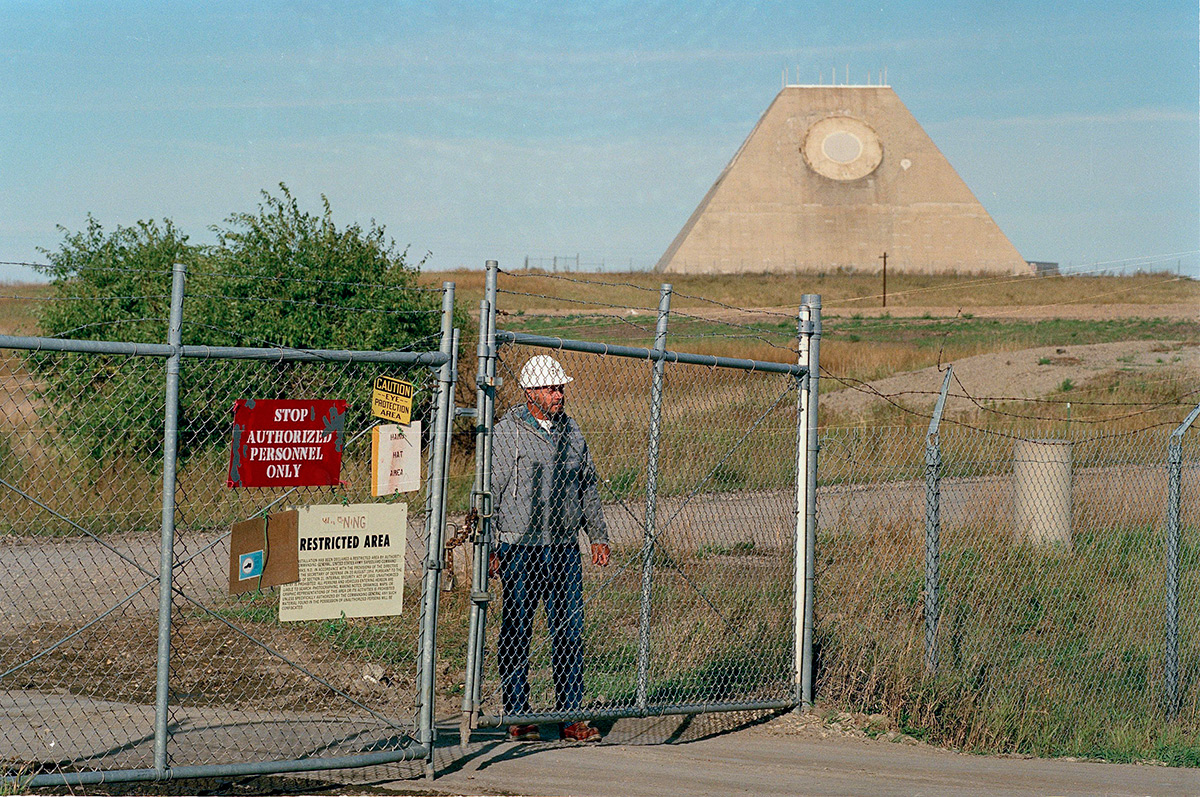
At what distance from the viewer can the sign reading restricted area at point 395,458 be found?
5.02 m

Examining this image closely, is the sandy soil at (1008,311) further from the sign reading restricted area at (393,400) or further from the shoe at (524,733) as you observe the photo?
the sign reading restricted area at (393,400)

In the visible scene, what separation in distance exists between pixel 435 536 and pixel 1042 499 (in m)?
6.84

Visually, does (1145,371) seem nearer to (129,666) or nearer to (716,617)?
(716,617)

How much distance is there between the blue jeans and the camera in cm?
568

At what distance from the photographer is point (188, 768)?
4.62 meters

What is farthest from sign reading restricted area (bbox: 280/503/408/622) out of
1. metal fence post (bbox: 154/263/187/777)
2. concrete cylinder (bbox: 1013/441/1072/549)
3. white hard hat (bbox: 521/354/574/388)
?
concrete cylinder (bbox: 1013/441/1072/549)

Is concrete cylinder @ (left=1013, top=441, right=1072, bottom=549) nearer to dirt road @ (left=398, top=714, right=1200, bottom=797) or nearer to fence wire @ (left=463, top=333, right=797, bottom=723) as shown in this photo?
fence wire @ (left=463, top=333, right=797, bottom=723)

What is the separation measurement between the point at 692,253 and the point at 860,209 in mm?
13728

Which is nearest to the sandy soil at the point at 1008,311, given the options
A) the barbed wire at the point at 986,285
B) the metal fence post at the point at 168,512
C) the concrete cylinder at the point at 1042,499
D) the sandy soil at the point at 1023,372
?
the barbed wire at the point at 986,285

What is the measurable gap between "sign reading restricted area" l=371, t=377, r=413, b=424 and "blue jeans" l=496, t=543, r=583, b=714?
1.03 metres

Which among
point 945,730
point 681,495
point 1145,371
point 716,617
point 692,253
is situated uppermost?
point 692,253

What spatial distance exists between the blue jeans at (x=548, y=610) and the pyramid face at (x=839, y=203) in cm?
8337

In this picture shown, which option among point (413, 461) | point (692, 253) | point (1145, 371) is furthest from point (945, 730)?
point (692, 253)

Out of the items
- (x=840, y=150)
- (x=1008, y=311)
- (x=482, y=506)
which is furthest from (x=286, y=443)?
(x=840, y=150)
